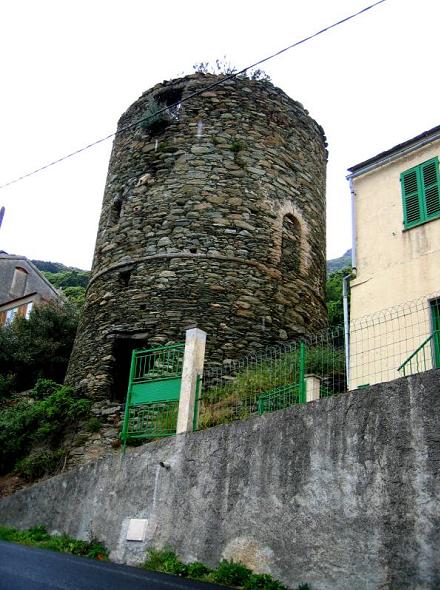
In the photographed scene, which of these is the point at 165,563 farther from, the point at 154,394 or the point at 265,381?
the point at 265,381

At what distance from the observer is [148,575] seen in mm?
6391

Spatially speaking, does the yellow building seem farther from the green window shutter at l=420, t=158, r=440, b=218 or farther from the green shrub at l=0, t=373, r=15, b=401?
the green shrub at l=0, t=373, r=15, b=401

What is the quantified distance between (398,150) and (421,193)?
0.94 meters

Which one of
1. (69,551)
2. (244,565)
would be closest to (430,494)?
(244,565)

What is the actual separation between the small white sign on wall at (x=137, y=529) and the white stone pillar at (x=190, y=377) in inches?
44.9

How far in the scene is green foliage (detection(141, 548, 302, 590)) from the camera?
19.9 ft

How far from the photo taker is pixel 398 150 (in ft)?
33.0

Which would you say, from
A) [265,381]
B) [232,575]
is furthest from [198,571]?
[265,381]

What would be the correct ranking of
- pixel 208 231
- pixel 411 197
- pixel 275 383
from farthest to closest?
pixel 208 231 → pixel 411 197 → pixel 275 383

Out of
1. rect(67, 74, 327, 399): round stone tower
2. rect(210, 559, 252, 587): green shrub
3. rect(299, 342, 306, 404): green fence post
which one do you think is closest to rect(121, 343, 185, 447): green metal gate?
rect(299, 342, 306, 404): green fence post

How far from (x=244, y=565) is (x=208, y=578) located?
0.38m

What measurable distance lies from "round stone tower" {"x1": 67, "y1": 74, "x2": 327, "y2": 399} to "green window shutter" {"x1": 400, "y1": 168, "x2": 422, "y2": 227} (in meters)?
3.97

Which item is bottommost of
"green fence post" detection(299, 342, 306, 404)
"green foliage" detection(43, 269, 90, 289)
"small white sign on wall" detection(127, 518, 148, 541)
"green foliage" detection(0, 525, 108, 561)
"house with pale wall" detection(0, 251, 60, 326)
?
"green foliage" detection(0, 525, 108, 561)

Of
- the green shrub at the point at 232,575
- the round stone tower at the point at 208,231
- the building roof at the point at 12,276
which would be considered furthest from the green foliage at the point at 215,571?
the building roof at the point at 12,276
